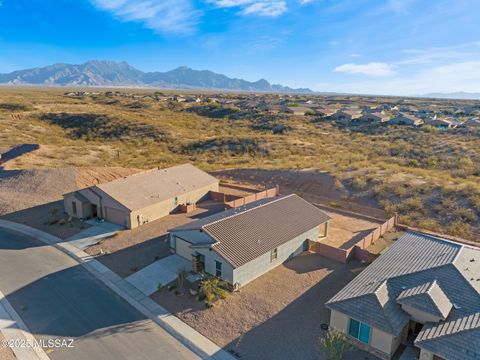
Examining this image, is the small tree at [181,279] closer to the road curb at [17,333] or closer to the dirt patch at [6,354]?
the road curb at [17,333]

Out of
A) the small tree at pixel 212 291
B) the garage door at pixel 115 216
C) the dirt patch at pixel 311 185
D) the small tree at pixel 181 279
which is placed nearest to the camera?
the small tree at pixel 212 291

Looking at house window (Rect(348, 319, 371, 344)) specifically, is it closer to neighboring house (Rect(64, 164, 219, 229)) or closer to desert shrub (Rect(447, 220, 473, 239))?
desert shrub (Rect(447, 220, 473, 239))

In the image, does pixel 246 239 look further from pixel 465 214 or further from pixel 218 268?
pixel 465 214

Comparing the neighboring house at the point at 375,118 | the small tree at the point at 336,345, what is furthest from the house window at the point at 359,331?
the neighboring house at the point at 375,118

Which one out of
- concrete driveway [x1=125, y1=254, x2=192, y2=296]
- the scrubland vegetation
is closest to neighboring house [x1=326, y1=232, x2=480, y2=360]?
concrete driveway [x1=125, y1=254, x2=192, y2=296]

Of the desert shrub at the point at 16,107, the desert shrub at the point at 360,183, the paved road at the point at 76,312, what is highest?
the desert shrub at the point at 16,107

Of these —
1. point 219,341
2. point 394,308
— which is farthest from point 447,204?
point 219,341

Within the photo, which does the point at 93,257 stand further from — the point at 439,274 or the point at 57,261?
the point at 439,274
